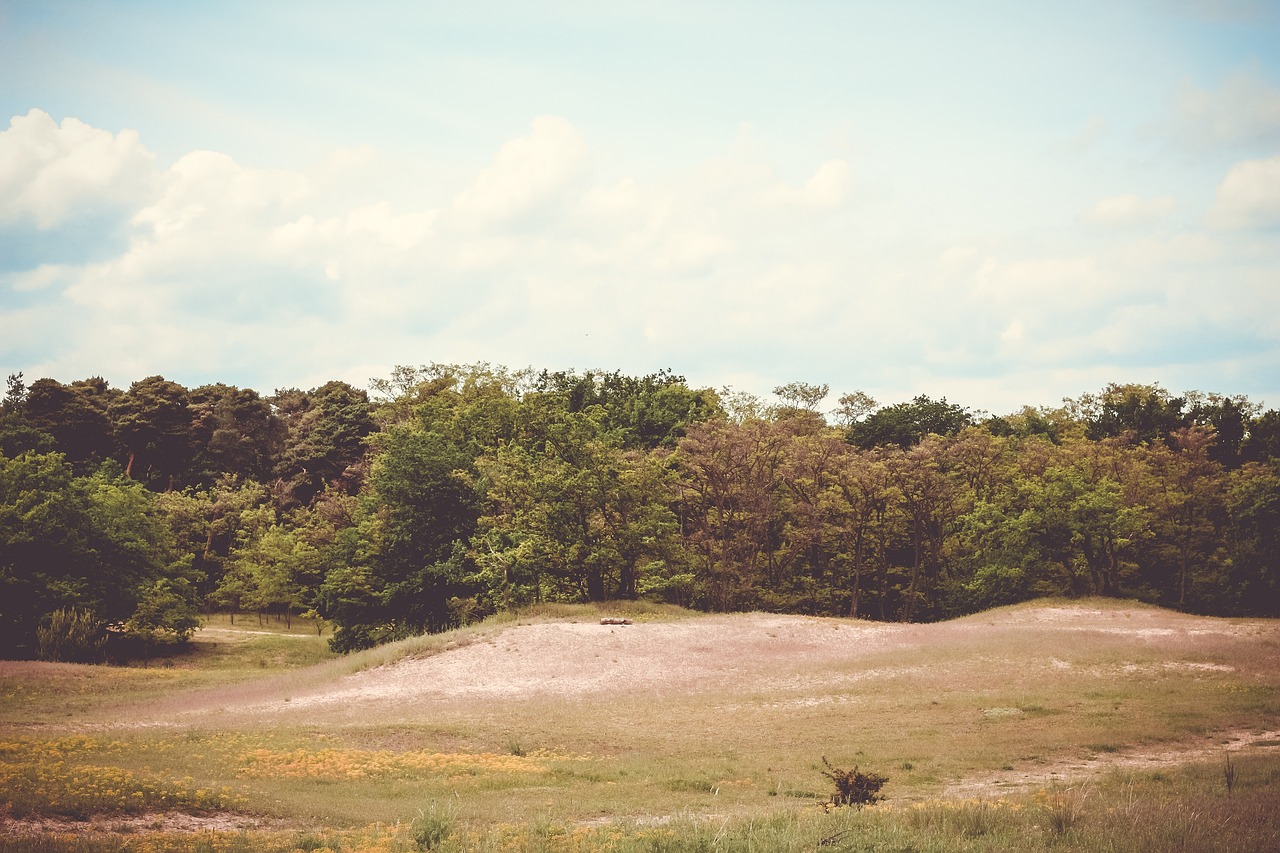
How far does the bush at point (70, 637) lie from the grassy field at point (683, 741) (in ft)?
24.7

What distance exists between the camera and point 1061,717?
84.7ft

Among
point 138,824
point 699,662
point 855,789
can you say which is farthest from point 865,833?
point 699,662

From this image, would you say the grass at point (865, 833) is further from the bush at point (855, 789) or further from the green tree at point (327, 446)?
the green tree at point (327, 446)

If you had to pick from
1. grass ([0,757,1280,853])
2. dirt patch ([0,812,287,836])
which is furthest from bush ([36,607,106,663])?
grass ([0,757,1280,853])

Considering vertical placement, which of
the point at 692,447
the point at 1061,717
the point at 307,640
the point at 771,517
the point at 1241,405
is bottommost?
the point at 307,640

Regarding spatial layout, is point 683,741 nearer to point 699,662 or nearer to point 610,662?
point 699,662

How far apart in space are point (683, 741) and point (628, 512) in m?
32.3

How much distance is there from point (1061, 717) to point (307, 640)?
53.1 metres

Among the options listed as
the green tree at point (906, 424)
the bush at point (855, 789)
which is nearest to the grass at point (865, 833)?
the bush at point (855, 789)

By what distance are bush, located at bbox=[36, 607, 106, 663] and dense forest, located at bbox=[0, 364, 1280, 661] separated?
0.30m

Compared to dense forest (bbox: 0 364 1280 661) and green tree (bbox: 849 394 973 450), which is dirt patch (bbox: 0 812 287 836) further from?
green tree (bbox: 849 394 973 450)

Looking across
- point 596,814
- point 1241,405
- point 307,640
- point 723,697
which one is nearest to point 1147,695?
point 723,697

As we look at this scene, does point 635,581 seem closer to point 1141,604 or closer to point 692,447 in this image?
point 692,447

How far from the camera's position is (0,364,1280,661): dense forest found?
5288 centimetres
